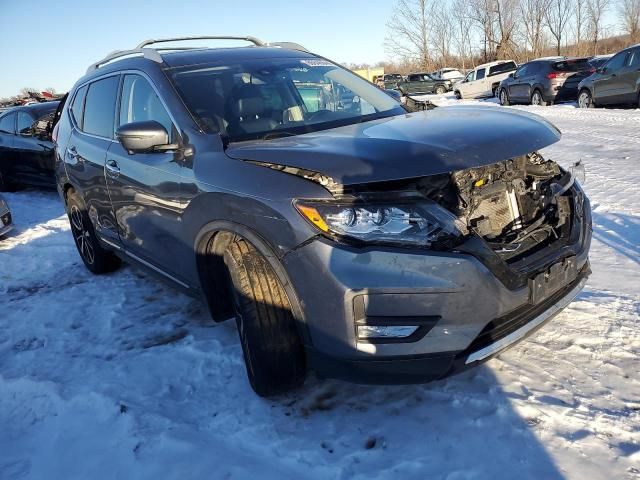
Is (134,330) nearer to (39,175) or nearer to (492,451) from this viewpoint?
(492,451)

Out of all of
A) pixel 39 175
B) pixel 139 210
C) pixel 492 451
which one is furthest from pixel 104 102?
pixel 39 175

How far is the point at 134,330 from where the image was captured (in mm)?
3693

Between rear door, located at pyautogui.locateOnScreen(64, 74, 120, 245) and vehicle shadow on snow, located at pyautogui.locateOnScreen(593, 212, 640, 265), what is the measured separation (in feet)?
13.4

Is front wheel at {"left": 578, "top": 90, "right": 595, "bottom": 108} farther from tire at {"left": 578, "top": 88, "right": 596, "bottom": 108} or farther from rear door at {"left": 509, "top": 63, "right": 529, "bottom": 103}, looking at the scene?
rear door at {"left": 509, "top": 63, "right": 529, "bottom": 103}

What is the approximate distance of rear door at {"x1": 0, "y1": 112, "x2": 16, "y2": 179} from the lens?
9.31 meters

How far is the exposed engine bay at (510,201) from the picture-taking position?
240 cm

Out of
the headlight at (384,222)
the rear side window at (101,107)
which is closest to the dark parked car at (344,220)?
the headlight at (384,222)

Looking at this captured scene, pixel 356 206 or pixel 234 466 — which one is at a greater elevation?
pixel 356 206

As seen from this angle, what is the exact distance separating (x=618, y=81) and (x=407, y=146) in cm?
1317

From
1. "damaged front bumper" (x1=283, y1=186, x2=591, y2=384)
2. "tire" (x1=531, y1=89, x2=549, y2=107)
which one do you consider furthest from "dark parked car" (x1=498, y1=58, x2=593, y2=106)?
"damaged front bumper" (x1=283, y1=186, x2=591, y2=384)

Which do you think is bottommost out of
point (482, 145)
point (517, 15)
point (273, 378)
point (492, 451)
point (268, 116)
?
point (492, 451)

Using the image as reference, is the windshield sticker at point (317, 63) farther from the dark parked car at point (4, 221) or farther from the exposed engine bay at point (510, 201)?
the dark parked car at point (4, 221)

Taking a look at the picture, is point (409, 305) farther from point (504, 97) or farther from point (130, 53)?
point (504, 97)

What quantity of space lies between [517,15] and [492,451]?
146ft
